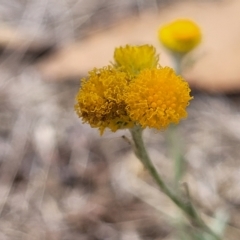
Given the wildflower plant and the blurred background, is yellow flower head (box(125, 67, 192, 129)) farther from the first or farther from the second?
the blurred background

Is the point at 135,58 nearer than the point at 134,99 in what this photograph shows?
No

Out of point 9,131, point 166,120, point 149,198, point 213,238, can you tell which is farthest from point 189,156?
point 166,120

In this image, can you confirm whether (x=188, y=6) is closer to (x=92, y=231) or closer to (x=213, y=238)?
(x=92, y=231)

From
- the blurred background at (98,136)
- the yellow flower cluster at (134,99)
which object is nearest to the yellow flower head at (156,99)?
the yellow flower cluster at (134,99)

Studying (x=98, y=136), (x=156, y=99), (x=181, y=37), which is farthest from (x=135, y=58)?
(x=98, y=136)

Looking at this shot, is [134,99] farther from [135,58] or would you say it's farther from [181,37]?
[181,37]

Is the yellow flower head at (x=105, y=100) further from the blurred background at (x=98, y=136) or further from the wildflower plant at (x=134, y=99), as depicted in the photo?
the blurred background at (x=98, y=136)

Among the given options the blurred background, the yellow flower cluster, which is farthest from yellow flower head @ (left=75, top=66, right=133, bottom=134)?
the blurred background
